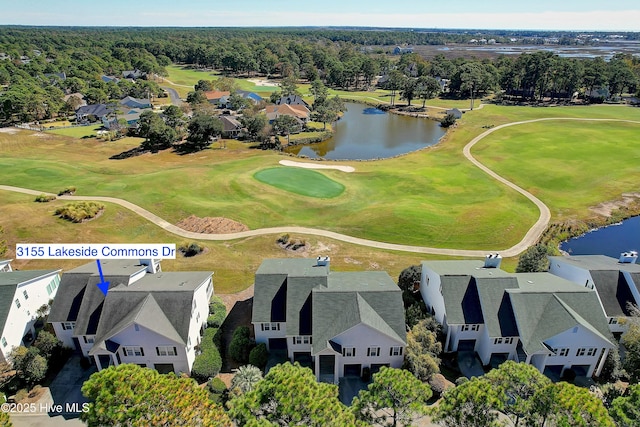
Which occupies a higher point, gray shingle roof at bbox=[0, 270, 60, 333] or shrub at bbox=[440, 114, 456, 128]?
shrub at bbox=[440, 114, 456, 128]

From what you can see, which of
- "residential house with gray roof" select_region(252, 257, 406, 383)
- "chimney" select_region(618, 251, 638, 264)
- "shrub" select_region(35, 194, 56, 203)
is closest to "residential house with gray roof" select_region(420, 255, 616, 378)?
"residential house with gray roof" select_region(252, 257, 406, 383)

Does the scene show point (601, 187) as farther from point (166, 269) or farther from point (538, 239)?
point (166, 269)

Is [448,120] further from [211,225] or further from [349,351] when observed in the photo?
[349,351]

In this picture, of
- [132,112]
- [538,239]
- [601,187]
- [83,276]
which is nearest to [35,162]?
[132,112]

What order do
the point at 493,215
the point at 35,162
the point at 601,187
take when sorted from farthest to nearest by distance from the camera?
1. the point at 35,162
2. the point at 601,187
3. the point at 493,215

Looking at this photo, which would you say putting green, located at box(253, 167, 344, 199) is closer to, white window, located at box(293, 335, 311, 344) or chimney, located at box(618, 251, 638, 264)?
white window, located at box(293, 335, 311, 344)

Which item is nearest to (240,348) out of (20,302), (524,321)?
(20,302)
